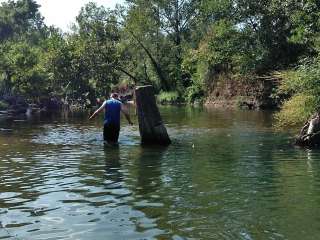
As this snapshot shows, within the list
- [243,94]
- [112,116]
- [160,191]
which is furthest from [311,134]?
[243,94]

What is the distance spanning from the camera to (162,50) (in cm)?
7162

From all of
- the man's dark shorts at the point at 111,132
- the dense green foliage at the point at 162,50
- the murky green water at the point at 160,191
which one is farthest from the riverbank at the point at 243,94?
the murky green water at the point at 160,191

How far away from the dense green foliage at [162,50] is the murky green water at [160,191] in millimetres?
16040

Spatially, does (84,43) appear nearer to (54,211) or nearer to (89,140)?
(89,140)

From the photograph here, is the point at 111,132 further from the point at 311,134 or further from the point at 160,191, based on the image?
the point at 160,191

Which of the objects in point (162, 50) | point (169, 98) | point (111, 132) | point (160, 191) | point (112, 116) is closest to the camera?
point (160, 191)

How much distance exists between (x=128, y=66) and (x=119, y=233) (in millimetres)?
65256

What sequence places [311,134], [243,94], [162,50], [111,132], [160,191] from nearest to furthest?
[160,191], [311,134], [111,132], [243,94], [162,50]

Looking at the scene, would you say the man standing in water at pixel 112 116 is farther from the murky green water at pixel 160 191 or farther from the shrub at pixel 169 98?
the shrub at pixel 169 98

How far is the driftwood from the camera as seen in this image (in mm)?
18188

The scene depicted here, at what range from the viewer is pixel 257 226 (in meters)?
8.17

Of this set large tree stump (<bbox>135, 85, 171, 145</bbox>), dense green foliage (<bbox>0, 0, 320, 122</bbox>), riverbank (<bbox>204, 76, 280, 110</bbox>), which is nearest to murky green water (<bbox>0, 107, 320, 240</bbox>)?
large tree stump (<bbox>135, 85, 171, 145</bbox>)

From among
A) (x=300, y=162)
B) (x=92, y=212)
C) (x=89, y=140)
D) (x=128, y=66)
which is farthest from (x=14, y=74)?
(x=92, y=212)

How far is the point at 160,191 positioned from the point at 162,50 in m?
61.4
